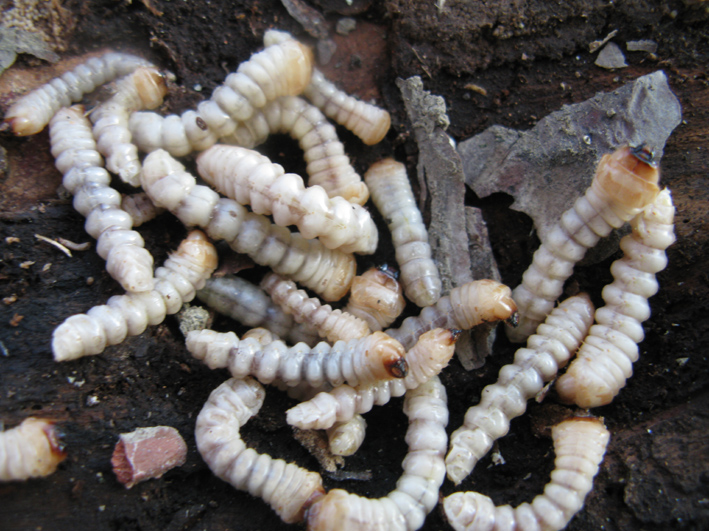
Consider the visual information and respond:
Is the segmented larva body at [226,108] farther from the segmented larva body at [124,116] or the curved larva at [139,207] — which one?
the curved larva at [139,207]

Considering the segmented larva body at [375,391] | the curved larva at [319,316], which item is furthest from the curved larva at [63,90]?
the segmented larva body at [375,391]

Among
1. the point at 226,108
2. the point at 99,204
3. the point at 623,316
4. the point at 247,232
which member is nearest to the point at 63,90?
the point at 99,204

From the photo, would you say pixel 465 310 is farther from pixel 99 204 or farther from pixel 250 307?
pixel 99 204

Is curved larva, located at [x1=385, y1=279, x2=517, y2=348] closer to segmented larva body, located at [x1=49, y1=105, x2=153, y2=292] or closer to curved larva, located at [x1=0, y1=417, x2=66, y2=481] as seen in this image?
segmented larva body, located at [x1=49, y1=105, x2=153, y2=292]

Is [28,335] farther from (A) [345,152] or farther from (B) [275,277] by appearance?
(A) [345,152]

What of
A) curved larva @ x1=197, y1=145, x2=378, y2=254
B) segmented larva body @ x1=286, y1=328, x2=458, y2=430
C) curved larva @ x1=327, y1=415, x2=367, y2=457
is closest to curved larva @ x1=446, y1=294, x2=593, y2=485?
segmented larva body @ x1=286, y1=328, x2=458, y2=430
